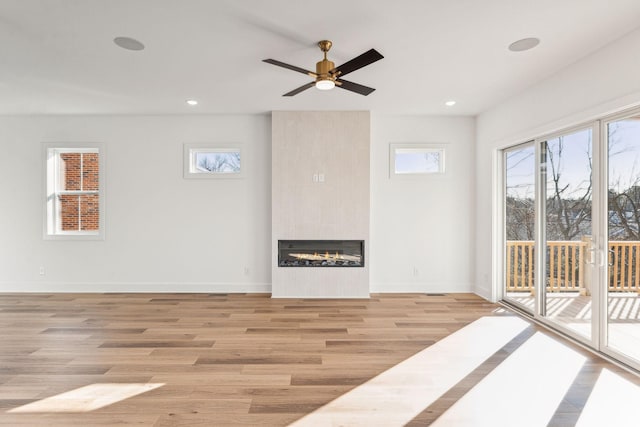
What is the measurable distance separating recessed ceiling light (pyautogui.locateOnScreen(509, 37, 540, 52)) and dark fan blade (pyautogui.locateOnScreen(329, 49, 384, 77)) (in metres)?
1.37

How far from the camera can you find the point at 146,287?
206 inches

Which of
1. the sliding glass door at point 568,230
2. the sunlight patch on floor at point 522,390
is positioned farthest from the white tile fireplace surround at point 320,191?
the sunlight patch on floor at point 522,390

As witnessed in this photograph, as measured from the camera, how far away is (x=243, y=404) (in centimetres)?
221

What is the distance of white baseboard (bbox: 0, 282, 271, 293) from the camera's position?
520 centimetres

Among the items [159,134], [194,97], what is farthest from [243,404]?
[159,134]

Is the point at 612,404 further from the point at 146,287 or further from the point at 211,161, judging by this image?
the point at 146,287

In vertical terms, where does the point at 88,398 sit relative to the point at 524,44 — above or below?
below

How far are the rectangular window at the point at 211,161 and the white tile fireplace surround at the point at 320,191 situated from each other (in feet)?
2.53

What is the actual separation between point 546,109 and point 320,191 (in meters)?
2.96

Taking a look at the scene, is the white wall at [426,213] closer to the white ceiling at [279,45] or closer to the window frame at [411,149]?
the window frame at [411,149]

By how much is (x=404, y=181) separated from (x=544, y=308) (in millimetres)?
2503

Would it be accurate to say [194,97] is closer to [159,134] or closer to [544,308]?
[159,134]

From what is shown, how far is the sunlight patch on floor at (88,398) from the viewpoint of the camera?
7.14ft

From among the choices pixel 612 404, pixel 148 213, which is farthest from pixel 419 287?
pixel 148 213
